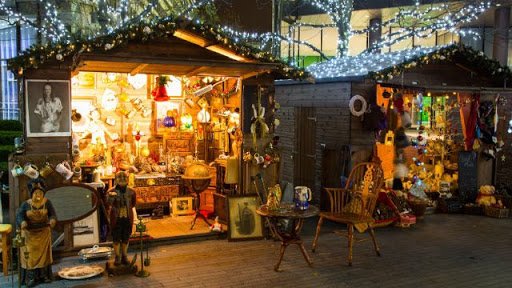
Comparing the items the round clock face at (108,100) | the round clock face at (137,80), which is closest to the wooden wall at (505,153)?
the round clock face at (137,80)

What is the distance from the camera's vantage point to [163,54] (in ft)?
24.1

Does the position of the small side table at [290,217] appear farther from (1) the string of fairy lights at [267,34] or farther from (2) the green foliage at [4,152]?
(2) the green foliage at [4,152]

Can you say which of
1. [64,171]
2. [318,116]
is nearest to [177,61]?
[64,171]

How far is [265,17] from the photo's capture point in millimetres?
16672

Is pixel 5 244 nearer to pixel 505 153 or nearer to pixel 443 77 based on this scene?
pixel 443 77

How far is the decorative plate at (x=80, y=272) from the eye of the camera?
596 centimetres

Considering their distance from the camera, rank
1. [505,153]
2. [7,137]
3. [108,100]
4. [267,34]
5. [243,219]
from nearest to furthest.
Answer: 1. [243,219]
2. [108,100]
3. [505,153]
4. [7,137]
5. [267,34]

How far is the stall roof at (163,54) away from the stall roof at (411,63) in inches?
79.0

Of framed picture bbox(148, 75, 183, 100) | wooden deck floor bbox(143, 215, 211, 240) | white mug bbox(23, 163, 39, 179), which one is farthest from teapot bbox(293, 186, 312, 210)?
framed picture bbox(148, 75, 183, 100)

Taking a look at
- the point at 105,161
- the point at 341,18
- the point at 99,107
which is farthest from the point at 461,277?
the point at 341,18

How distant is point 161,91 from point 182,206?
2.16m

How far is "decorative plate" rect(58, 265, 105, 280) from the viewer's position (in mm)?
5957

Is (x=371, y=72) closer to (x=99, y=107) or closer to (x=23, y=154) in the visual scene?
(x=99, y=107)

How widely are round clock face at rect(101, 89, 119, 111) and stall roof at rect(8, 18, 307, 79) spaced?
3.03 feet
